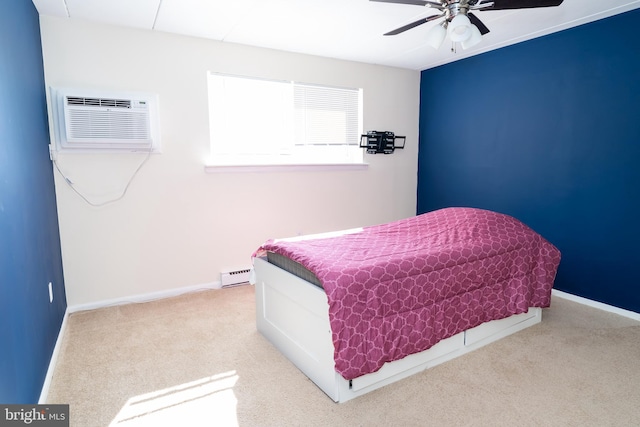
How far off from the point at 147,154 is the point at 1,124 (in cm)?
164

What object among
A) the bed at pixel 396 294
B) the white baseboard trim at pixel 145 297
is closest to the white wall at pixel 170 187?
the white baseboard trim at pixel 145 297

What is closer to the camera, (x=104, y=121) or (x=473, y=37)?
(x=473, y=37)

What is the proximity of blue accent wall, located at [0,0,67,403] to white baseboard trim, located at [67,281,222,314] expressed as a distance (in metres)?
0.41

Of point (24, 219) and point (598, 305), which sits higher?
point (24, 219)

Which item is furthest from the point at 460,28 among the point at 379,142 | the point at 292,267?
the point at 379,142

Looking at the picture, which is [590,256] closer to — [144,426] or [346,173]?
[346,173]

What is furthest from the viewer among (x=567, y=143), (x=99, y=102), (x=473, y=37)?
(x=567, y=143)

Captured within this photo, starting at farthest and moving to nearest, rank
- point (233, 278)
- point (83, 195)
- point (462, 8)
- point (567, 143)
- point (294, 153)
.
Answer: point (294, 153) < point (233, 278) < point (567, 143) < point (83, 195) < point (462, 8)

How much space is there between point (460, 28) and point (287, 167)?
219 centimetres

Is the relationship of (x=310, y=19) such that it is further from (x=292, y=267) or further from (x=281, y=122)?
(x=292, y=267)

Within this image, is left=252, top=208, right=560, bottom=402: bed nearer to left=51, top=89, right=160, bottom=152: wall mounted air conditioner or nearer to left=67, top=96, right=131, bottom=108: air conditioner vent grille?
left=51, top=89, right=160, bottom=152: wall mounted air conditioner

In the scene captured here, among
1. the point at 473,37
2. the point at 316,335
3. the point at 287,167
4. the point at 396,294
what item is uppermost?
the point at 473,37

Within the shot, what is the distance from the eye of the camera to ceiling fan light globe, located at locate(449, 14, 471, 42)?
6.93ft

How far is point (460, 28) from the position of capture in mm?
2170
